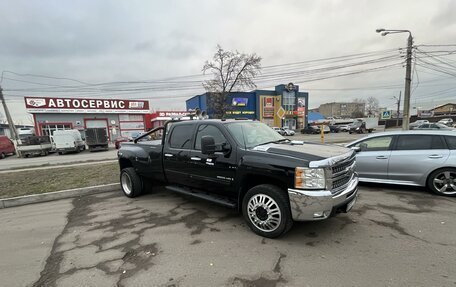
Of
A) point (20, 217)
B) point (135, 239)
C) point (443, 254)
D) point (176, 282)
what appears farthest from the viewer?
point (20, 217)

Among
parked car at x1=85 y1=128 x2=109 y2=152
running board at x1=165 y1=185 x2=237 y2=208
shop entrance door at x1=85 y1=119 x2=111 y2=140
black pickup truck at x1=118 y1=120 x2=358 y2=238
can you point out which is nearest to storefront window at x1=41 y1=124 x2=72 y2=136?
shop entrance door at x1=85 y1=119 x2=111 y2=140

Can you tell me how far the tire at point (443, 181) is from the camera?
5.17 meters

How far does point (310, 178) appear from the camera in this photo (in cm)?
328

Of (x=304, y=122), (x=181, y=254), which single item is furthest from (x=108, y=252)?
(x=304, y=122)

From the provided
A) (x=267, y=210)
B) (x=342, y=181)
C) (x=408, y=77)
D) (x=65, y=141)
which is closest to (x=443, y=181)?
(x=342, y=181)

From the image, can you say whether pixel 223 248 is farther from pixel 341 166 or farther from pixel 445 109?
pixel 445 109

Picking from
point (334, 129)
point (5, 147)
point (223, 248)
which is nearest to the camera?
point (223, 248)

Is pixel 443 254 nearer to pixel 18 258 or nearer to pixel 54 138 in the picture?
pixel 18 258

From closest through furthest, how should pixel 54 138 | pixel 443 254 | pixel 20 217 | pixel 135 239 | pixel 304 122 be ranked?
pixel 443 254 → pixel 135 239 → pixel 20 217 → pixel 54 138 → pixel 304 122

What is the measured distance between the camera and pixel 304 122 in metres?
56.8

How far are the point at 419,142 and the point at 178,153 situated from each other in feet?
17.8

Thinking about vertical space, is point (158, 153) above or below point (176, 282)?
above

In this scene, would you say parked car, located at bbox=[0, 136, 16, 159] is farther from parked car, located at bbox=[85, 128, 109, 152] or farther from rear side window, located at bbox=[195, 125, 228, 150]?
rear side window, located at bbox=[195, 125, 228, 150]

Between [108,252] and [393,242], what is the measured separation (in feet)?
13.3
